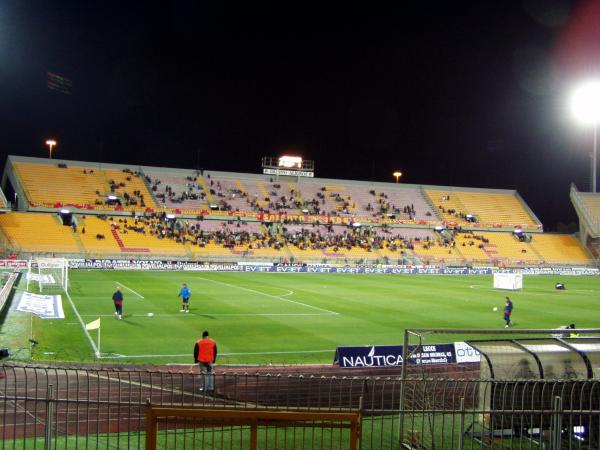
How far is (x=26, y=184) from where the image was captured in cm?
6738

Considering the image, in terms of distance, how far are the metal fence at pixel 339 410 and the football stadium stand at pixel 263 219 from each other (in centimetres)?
4858

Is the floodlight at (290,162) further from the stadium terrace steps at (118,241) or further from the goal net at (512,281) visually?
the goal net at (512,281)

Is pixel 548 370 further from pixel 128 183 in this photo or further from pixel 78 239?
pixel 128 183

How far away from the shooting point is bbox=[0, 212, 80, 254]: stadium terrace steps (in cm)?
5666

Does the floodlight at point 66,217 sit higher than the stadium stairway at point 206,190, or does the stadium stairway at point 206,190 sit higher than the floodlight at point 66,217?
the stadium stairway at point 206,190

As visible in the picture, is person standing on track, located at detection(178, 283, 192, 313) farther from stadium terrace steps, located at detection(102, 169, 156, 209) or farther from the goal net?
stadium terrace steps, located at detection(102, 169, 156, 209)

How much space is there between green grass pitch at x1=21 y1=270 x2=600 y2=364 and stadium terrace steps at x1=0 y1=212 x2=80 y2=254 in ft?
44.2

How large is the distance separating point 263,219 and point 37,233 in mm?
27386

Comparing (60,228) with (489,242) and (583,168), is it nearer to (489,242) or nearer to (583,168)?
(489,242)

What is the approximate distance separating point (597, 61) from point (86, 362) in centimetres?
5272

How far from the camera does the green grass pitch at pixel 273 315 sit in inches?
750

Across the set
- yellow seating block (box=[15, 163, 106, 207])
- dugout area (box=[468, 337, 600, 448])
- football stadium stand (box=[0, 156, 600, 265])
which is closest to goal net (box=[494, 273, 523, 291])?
football stadium stand (box=[0, 156, 600, 265])

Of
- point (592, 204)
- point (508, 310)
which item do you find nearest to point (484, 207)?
point (592, 204)

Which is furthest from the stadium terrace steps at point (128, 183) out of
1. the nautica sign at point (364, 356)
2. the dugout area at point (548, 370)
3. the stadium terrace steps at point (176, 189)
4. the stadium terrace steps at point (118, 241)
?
the dugout area at point (548, 370)
